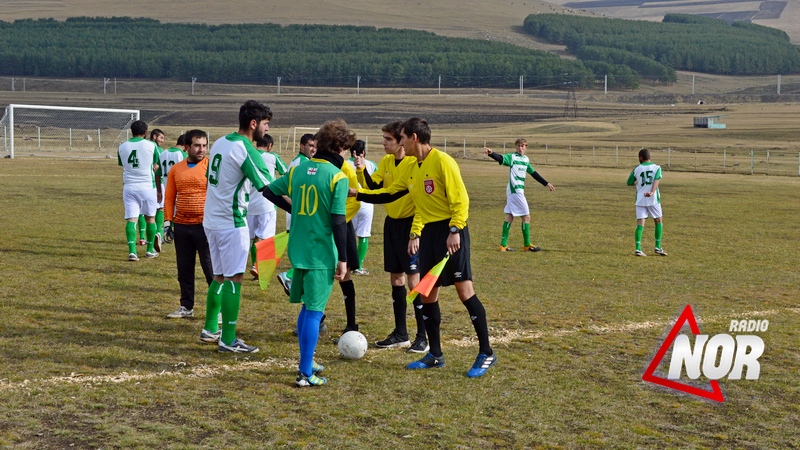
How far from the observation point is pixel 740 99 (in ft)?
423

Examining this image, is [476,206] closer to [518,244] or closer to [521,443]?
[518,244]

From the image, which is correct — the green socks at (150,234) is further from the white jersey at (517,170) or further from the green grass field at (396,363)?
the white jersey at (517,170)

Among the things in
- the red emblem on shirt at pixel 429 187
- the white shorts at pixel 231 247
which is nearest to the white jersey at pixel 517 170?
the red emblem on shirt at pixel 429 187

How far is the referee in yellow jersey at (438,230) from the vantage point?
7203 mm

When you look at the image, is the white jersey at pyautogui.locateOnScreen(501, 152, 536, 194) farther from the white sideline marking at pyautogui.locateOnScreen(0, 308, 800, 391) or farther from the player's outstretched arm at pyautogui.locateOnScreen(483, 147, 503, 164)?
the white sideline marking at pyautogui.locateOnScreen(0, 308, 800, 391)

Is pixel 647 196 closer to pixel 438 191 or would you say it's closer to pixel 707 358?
pixel 707 358

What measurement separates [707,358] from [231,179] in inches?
191

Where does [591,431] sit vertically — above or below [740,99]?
below

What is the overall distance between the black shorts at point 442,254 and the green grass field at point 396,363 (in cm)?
88

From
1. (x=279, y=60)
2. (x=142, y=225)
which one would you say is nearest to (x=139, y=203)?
(x=142, y=225)

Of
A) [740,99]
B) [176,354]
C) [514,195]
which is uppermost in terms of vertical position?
[740,99]

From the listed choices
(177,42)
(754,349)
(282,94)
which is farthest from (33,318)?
(177,42)

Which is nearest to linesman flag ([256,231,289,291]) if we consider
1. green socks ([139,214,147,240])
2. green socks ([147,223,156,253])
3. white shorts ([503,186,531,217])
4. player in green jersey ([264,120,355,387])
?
player in green jersey ([264,120,355,387])

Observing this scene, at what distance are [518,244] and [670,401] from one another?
33.1 ft
